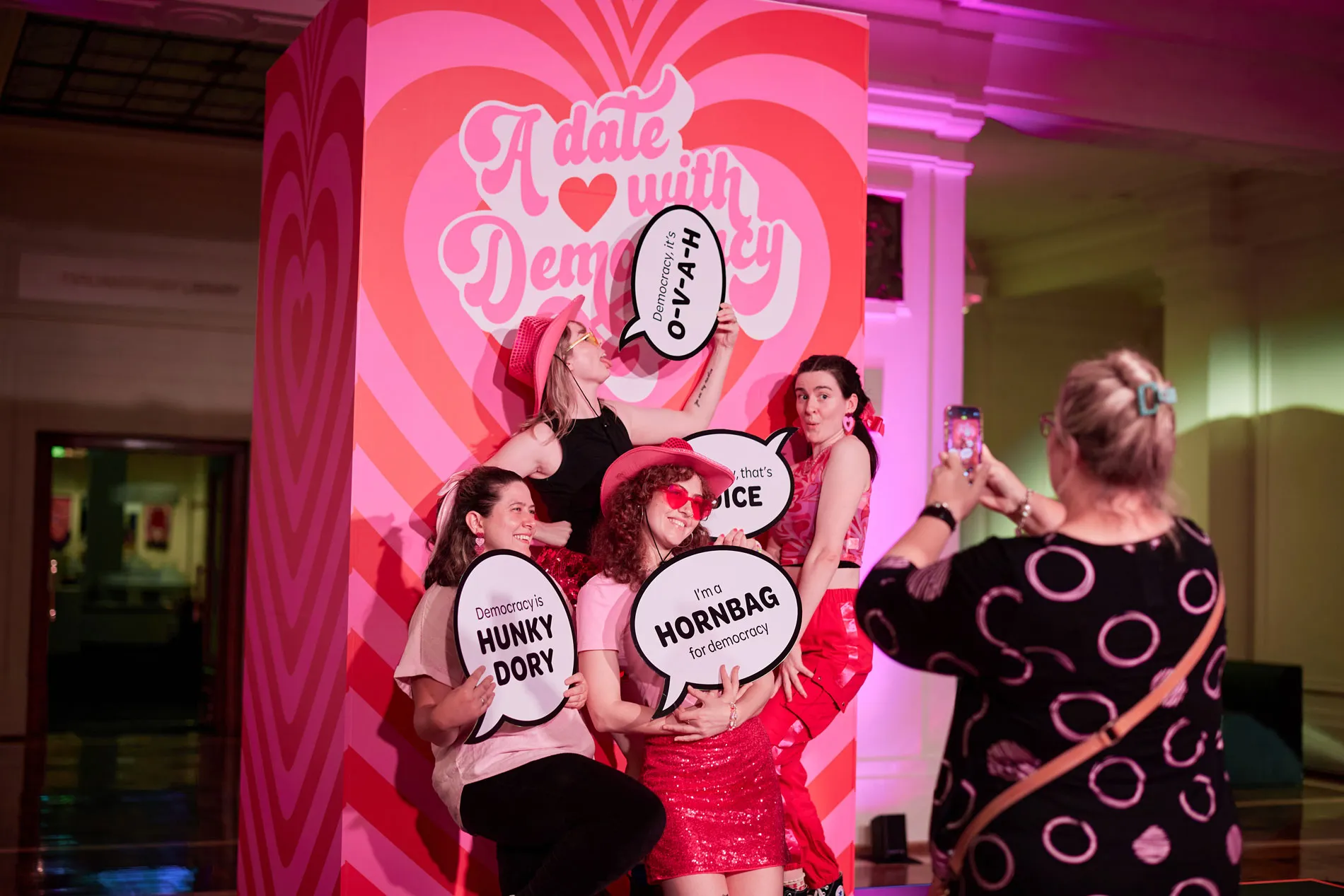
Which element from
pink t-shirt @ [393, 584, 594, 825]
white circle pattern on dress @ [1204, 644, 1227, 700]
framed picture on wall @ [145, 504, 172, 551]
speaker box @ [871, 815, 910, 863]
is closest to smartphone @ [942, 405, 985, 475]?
white circle pattern on dress @ [1204, 644, 1227, 700]

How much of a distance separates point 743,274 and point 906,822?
10.1 feet

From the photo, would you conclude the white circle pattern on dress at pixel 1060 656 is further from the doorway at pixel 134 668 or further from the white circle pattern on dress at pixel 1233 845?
the doorway at pixel 134 668

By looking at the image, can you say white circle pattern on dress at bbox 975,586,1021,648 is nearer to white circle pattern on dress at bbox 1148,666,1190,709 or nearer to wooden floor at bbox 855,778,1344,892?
white circle pattern on dress at bbox 1148,666,1190,709

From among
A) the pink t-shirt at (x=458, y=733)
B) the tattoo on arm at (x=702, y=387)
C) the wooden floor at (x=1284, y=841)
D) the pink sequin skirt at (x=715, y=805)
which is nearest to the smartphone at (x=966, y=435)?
the pink sequin skirt at (x=715, y=805)

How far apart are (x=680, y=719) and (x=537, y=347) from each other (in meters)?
1.10

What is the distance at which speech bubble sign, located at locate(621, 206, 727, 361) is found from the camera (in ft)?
12.1

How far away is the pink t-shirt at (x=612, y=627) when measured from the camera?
3080 millimetres

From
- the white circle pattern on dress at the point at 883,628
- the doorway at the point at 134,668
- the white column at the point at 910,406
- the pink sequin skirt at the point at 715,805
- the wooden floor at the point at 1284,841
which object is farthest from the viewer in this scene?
the white column at the point at 910,406

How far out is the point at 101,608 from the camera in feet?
43.4

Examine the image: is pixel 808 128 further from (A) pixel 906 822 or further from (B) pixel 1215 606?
(A) pixel 906 822

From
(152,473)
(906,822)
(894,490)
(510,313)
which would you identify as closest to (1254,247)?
(894,490)

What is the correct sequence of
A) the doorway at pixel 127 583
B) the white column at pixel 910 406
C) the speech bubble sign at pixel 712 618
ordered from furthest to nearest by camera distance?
the doorway at pixel 127 583 < the white column at pixel 910 406 < the speech bubble sign at pixel 712 618

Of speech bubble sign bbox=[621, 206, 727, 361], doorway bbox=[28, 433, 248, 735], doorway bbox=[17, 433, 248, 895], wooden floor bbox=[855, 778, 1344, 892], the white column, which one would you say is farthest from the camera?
doorway bbox=[28, 433, 248, 735]

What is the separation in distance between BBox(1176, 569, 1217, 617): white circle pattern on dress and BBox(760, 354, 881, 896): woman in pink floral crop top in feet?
5.47
